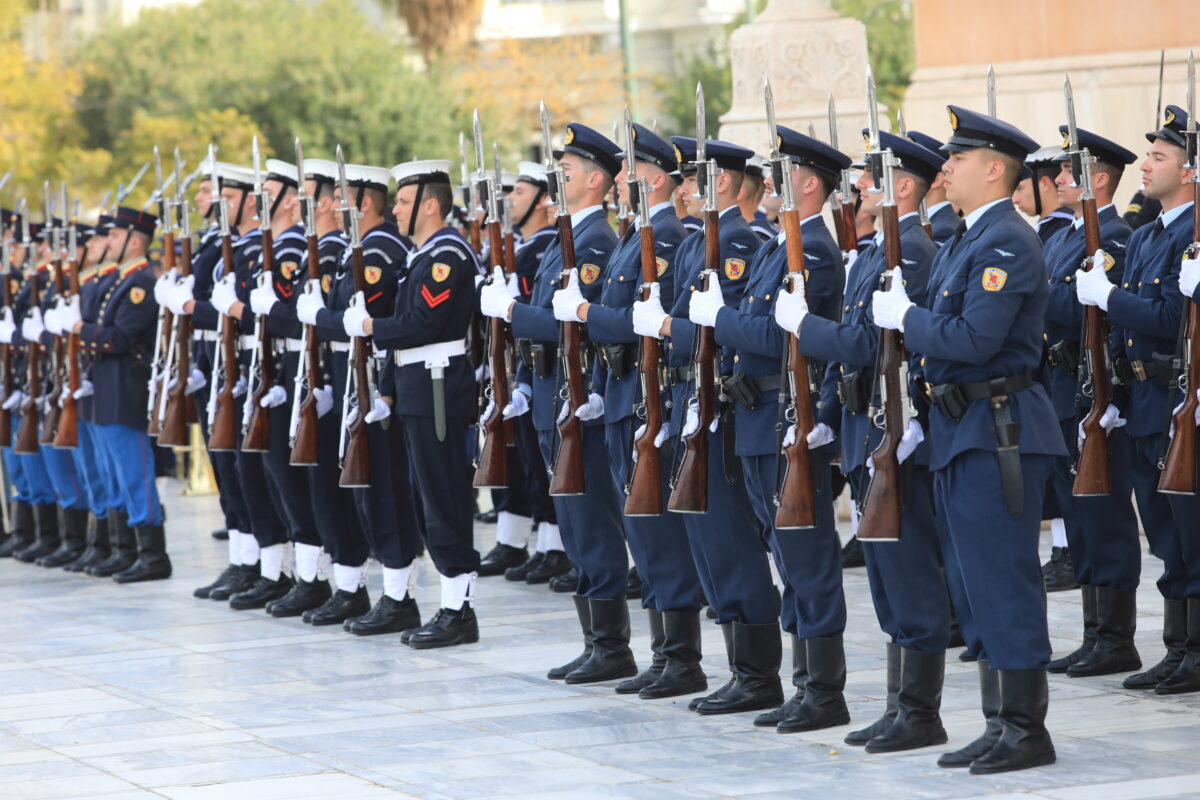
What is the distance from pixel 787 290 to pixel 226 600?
16.5 feet

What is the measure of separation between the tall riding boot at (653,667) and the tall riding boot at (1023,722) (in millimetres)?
1797

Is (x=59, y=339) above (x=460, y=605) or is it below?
above

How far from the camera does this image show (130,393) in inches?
433

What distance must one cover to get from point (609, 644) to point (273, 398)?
8.58ft

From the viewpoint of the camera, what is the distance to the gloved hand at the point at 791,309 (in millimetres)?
6082

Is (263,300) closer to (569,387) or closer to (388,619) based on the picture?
(388,619)

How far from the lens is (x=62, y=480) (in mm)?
12078

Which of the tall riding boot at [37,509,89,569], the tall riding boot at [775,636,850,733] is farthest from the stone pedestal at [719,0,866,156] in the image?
the tall riding boot at [775,636,850,733]

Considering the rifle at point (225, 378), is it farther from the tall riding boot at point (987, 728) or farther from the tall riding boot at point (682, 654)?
the tall riding boot at point (987, 728)

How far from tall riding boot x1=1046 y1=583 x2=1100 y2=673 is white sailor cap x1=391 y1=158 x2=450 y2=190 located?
326 cm

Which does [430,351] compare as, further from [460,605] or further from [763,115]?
[763,115]

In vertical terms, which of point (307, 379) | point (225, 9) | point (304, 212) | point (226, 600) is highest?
point (225, 9)

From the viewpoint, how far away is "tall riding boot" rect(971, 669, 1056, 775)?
571 cm

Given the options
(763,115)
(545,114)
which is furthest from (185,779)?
(763,115)
